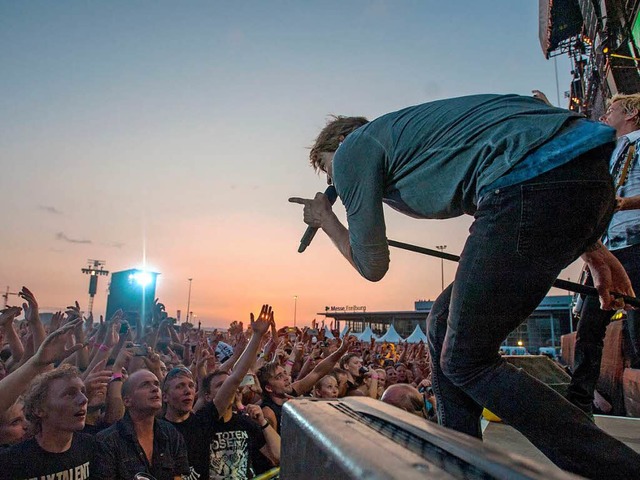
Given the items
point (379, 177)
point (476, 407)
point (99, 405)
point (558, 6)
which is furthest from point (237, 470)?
point (558, 6)

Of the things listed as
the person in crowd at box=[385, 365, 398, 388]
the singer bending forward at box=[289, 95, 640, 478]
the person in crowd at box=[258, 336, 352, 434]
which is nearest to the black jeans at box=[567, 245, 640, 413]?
the singer bending forward at box=[289, 95, 640, 478]

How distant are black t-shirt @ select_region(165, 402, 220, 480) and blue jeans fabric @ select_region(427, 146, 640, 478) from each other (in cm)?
302

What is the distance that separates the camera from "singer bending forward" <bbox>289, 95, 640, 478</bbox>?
1213mm

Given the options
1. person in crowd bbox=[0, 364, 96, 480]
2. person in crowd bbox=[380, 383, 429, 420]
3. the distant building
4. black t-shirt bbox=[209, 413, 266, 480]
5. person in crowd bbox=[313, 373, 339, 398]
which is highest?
person in crowd bbox=[0, 364, 96, 480]

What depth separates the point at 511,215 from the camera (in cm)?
124

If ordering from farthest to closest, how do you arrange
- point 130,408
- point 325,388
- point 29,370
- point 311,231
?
1. point 325,388
2. point 130,408
3. point 29,370
4. point 311,231

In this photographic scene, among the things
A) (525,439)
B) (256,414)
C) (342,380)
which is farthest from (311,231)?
(342,380)

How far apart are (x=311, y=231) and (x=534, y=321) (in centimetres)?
6281

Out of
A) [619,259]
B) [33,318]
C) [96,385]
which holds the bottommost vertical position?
[96,385]

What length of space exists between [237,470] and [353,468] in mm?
3554

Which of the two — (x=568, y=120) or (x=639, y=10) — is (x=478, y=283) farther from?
(x=639, y=10)

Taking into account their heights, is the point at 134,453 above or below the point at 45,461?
below

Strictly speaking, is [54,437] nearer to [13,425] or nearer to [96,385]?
[13,425]

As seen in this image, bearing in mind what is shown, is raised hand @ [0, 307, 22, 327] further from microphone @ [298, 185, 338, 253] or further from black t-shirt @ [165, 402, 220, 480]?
microphone @ [298, 185, 338, 253]
